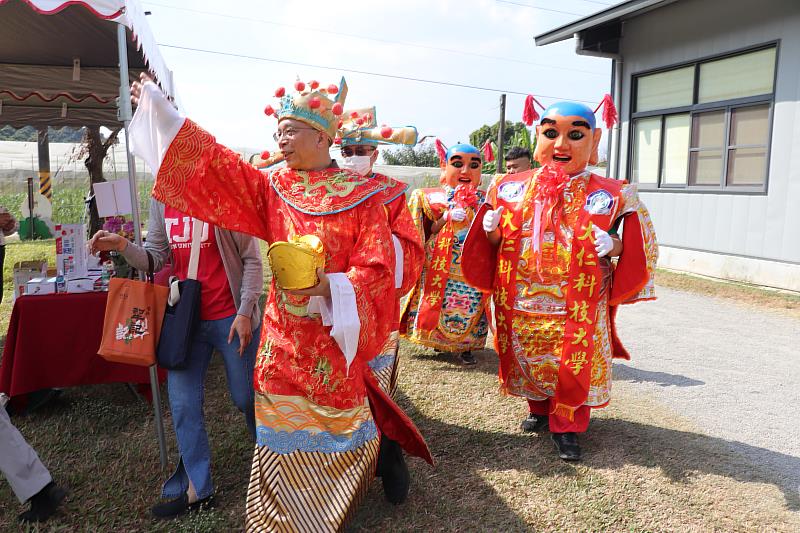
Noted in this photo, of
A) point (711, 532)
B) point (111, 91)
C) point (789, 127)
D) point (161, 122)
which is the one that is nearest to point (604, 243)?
point (711, 532)

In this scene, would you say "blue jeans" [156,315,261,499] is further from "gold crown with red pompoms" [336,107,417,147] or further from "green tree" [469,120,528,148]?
"green tree" [469,120,528,148]

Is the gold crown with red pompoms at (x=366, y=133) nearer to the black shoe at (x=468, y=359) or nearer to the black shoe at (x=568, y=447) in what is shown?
the black shoe at (x=568, y=447)

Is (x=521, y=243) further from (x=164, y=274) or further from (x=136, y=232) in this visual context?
(x=164, y=274)

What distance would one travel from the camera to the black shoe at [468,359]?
16.1ft

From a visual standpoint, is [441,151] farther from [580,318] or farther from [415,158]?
[415,158]

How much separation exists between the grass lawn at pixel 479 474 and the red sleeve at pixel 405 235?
1.18 m

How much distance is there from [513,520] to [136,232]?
2278 millimetres

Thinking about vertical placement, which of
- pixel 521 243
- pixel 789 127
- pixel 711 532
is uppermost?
pixel 789 127

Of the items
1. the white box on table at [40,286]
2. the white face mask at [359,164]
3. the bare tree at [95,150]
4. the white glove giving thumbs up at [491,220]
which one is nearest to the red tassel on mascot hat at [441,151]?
the white face mask at [359,164]

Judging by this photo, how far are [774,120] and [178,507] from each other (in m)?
8.37

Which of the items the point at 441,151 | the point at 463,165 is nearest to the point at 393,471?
the point at 463,165

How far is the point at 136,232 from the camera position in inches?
111

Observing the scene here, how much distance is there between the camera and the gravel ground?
346 cm

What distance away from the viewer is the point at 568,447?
3.21 meters
